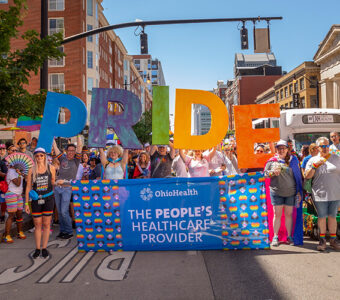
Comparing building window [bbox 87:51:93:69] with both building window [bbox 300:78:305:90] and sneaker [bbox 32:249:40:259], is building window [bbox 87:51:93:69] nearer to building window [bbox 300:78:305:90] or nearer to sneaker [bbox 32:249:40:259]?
building window [bbox 300:78:305:90]

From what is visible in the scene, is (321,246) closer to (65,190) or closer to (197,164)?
(197,164)

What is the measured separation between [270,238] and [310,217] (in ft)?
2.90

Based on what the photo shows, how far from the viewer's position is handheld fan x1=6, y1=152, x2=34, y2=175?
22.7 ft

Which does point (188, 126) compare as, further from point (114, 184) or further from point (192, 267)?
point (192, 267)

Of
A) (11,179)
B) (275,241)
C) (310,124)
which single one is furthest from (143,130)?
(275,241)

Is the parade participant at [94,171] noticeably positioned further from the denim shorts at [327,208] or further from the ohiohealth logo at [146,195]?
the denim shorts at [327,208]

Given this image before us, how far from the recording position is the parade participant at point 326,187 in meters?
5.68

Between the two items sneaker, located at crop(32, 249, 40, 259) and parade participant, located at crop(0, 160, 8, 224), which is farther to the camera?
parade participant, located at crop(0, 160, 8, 224)

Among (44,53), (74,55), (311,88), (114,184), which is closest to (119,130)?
(114,184)

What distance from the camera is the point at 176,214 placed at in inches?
227

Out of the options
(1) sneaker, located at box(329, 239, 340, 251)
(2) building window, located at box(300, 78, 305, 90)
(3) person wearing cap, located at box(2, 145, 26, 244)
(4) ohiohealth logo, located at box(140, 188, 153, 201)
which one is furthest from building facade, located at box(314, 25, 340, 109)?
(3) person wearing cap, located at box(2, 145, 26, 244)

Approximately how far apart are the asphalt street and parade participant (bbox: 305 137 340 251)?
0.43m

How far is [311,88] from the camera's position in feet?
160

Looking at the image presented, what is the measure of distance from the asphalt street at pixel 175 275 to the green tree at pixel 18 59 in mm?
2895
